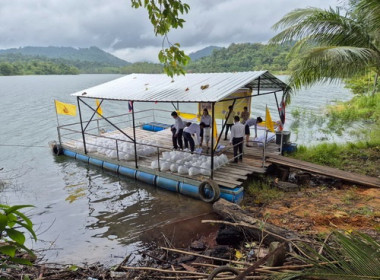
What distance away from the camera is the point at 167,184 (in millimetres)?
9180

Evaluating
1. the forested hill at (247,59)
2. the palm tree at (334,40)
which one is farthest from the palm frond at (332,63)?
the forested hill at (247,59)

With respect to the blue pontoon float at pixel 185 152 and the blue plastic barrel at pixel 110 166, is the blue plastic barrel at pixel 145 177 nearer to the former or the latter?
the blue pontoon float at pixel 185 152

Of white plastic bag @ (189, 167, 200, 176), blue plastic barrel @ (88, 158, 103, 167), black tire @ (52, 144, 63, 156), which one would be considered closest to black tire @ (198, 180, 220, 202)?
white plastic bag @ (189, 167, 200, 176)

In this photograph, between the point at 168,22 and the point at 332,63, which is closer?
the point at 168,22

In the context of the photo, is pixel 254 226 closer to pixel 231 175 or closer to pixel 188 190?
pixel 231 175

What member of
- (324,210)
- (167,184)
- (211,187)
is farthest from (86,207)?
(324,210)

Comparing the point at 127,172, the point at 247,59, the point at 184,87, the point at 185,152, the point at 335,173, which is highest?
the point at 247,59

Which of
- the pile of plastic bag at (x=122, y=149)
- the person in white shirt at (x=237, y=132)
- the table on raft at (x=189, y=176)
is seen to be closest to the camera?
the table on raft at (x=189, y=176)

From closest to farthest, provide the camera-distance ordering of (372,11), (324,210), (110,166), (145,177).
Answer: (324,210), (372,11), (145,177), (110,166)

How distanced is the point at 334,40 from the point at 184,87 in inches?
223

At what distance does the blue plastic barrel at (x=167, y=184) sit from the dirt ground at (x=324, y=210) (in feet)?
8.22

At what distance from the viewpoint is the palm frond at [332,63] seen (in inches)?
310

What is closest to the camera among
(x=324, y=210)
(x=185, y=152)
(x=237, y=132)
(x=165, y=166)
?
(x=324, y=210)

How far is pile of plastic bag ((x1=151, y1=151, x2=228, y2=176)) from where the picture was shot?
872cm
